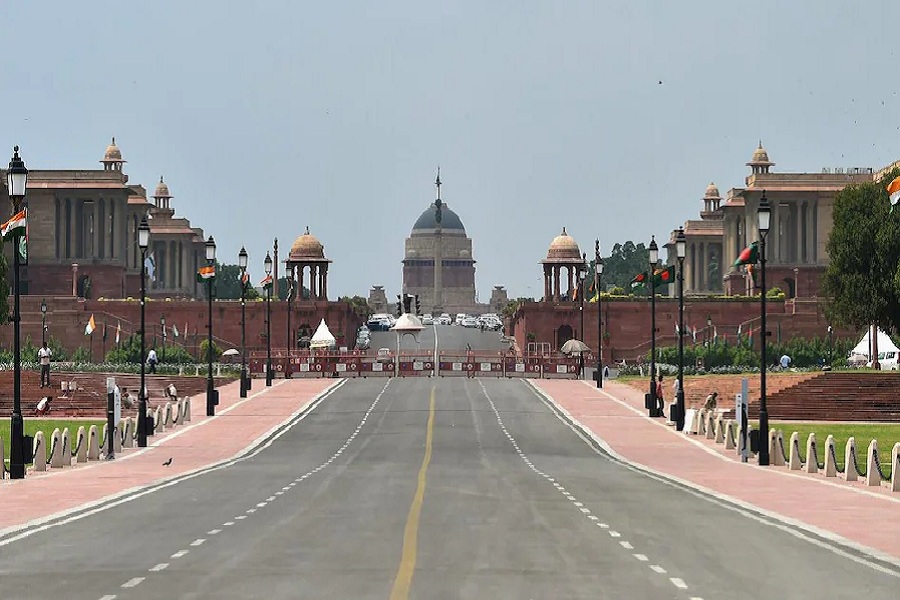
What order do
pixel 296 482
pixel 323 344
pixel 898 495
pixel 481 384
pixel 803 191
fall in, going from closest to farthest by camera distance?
pixel 898 495, pixel 296 482, pixel 481 384, pixel 323 344, pixel 803 191

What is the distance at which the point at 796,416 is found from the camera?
71812 mm

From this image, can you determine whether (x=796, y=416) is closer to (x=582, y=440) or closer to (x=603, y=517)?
(x=582, y=440)

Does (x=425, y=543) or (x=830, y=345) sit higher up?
(x=830, y=345)

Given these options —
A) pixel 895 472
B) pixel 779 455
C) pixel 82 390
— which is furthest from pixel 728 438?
pixel 82 390

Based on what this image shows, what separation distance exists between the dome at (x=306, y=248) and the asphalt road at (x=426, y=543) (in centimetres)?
10831

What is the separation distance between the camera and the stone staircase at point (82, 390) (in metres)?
75.6

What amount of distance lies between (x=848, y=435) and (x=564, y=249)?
106 meters

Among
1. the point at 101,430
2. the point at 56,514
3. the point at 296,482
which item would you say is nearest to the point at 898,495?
the point at 296,482

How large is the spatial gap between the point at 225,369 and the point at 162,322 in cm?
3286

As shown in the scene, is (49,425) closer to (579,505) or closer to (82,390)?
(82,390)

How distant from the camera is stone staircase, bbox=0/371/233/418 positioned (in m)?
75.6

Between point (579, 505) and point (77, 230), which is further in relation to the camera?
point (77, 230)

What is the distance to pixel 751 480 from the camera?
4291cm

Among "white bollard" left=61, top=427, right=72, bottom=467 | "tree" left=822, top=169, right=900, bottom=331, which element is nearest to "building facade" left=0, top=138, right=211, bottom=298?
"tree" left=822, top=169, right=900, bottom=331
